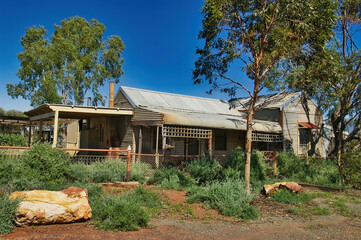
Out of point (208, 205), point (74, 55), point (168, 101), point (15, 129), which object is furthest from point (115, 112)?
point (15, 129)

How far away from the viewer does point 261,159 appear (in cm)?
1287

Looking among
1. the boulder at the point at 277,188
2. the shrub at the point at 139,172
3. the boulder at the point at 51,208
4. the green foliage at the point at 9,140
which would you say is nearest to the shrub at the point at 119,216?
the boulder at the point at 51,208

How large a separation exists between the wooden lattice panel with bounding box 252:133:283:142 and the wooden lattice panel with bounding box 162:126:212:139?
3.63 metres

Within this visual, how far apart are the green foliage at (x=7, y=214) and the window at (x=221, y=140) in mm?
14294

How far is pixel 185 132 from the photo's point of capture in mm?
14562

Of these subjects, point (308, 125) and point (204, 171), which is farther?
point (308, 125)

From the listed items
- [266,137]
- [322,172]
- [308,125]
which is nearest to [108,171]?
[322,172]

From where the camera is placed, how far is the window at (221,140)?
19.1 metres

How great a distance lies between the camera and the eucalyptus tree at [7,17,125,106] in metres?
26.9

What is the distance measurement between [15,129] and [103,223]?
137 ft

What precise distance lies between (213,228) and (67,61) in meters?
25.3

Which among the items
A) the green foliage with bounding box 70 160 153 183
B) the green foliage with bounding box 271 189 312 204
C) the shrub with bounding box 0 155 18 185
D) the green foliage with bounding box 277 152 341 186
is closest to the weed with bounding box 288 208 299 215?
the green foliage with bounding box 271 189 312 204

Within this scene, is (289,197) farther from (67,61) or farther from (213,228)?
(67,61)

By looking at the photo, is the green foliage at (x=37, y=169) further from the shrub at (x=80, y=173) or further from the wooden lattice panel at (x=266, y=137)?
the wooden lattice panel at (x=266, y=137)
